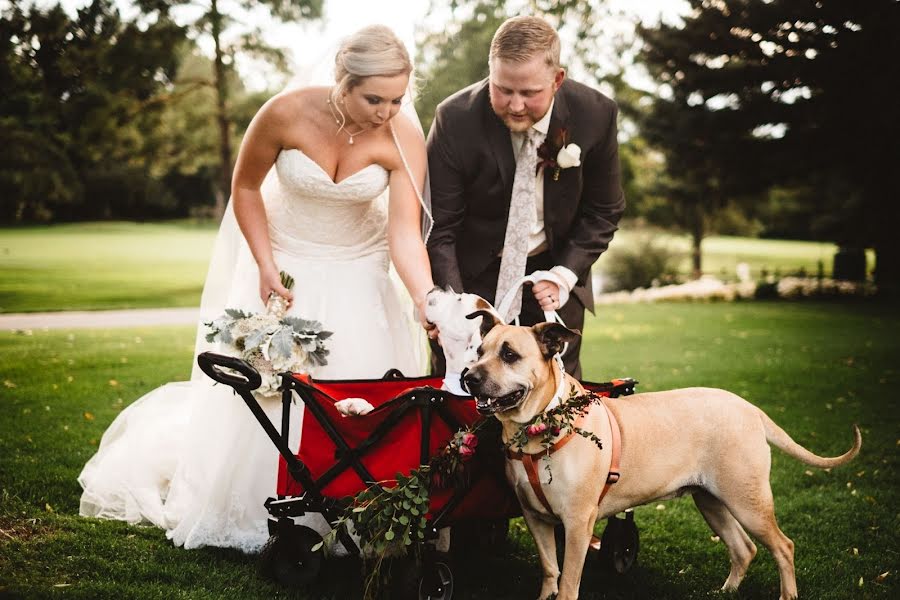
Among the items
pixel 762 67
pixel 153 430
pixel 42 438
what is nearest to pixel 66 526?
pixel 153 430

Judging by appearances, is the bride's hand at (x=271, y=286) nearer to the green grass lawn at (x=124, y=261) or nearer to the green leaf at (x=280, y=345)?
the green leaf at (x=280, y=345)

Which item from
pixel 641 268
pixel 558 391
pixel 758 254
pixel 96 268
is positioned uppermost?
pixel 558 391

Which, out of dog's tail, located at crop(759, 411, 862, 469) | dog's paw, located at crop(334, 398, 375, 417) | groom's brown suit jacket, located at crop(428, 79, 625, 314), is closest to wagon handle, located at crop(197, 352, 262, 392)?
dog's paw, located at crop(334, 398, 375, 417)

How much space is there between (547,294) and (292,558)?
1545mm

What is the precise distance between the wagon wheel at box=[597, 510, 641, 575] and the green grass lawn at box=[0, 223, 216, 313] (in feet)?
43.9

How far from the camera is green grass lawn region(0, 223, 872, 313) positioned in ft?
56.3

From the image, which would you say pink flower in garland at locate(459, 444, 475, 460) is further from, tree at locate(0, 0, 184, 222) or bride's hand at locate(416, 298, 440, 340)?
tree at locate(0, 0, 184, 222)

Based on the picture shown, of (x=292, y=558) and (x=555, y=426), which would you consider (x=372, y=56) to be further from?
(x=292, y=558)

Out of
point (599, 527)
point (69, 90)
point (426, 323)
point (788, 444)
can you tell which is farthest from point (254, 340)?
point (69, 90)

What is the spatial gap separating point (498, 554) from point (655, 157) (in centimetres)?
2974

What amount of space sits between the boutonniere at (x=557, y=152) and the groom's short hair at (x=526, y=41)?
0.39m

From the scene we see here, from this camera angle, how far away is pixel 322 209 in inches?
158

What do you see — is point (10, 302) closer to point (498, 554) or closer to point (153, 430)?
point (153, 430)

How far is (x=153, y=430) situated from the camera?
186 inches
